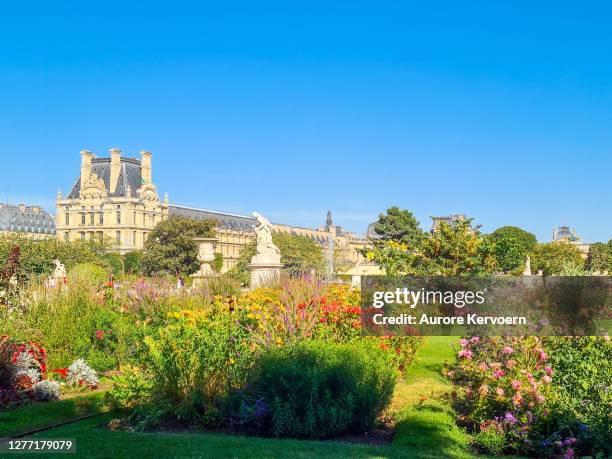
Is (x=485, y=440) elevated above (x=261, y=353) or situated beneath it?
situated beneath

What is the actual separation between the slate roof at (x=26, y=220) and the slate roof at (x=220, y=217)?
2085cm

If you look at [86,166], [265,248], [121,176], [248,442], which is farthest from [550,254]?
[248,442]

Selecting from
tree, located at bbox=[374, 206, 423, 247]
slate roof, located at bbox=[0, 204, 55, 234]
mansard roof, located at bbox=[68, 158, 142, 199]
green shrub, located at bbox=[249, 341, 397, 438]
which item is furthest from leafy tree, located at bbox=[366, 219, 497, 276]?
slate roof, located at bbox=[0, 204, 55, 234]

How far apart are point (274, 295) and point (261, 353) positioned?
4.37 meters

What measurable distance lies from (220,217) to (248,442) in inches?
4321

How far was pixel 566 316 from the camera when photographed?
14.5 metres

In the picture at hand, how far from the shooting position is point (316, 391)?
24.3 ft

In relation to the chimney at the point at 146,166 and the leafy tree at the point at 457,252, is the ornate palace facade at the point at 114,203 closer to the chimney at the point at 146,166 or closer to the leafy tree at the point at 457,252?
the chimney at the point at 146,166

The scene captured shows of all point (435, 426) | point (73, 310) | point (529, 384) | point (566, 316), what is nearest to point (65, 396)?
point (73, 310)

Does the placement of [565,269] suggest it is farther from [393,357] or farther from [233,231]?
[233,231]

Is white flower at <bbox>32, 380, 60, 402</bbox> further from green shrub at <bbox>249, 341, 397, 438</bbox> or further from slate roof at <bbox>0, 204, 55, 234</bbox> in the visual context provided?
slate roof at <bbox>0, 204, 55, 234</bbox>

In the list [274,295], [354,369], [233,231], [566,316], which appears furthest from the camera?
[233,231]

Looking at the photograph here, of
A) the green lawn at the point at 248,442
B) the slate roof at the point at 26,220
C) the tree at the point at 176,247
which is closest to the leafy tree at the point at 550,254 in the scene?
the tree at the point at 176,247

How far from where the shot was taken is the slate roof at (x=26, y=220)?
105 metres
